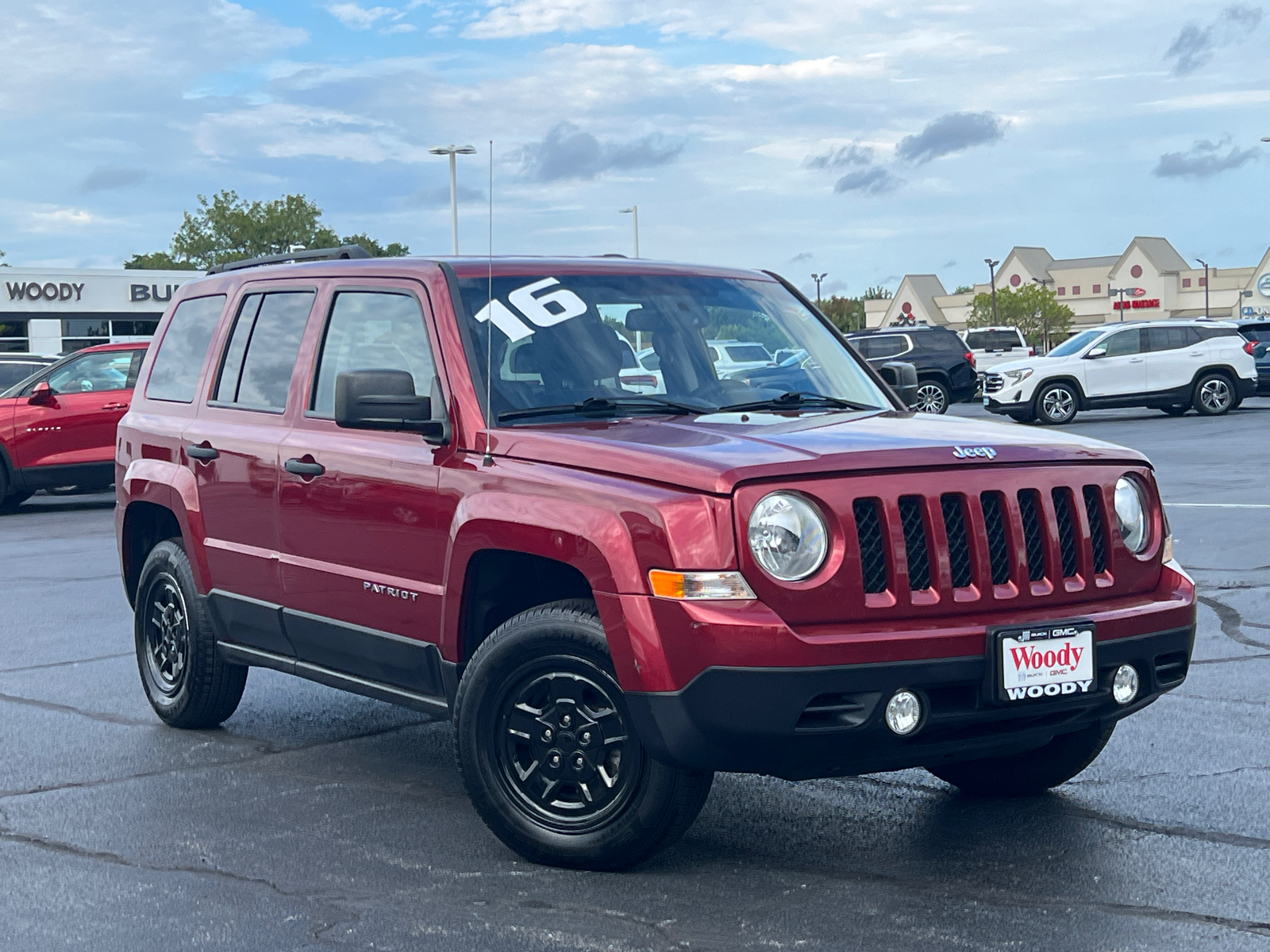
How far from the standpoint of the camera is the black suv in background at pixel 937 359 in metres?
32.3

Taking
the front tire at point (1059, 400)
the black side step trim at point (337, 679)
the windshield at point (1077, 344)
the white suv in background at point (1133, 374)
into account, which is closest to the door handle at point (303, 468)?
the black side step trim at point (337, 679)

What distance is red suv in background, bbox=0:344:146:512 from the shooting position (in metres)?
18.5

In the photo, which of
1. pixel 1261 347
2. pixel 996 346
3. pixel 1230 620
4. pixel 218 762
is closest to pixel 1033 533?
pixel 218 762

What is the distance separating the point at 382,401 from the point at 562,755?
1.21m

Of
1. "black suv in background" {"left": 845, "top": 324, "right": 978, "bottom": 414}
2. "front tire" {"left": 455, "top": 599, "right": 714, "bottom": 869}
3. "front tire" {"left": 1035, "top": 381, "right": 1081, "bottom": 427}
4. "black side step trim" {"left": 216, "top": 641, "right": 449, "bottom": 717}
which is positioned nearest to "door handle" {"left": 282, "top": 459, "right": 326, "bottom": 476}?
"black side step trim" {"left": 216, "top": 641, "right": 449, "bottom": 717}

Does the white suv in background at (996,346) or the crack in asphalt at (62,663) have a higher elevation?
the white suv in background at (996,346)

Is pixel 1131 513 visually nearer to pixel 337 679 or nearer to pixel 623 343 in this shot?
pixel 623 343

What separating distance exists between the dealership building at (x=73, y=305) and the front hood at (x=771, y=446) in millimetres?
60341

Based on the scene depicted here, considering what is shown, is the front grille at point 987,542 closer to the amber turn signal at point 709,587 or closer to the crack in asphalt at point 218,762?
the amber turn signal at point 709,587

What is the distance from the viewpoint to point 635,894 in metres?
4.52

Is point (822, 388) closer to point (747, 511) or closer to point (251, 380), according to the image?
point (747, 511)

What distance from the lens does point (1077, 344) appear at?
30.0 m

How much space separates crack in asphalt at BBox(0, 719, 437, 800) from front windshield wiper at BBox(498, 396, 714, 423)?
2044 millimetres

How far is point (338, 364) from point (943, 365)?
27.6 m
